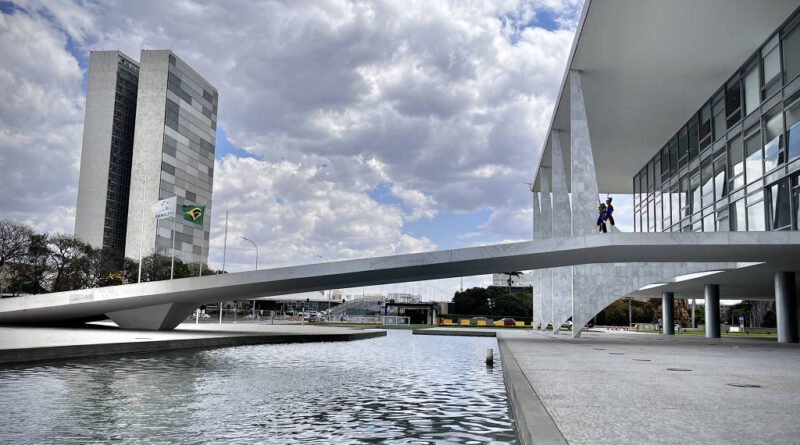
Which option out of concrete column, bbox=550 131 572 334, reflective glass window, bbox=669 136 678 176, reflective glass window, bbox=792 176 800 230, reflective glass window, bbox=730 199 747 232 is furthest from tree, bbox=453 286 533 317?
reflective glass window, bbox=792 176 800 230

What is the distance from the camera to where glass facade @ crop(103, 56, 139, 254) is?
109 m

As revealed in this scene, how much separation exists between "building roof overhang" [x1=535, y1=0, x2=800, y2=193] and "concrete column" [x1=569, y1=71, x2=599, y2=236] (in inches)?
38.4

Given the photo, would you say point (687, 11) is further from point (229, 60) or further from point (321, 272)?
point (229, 60)

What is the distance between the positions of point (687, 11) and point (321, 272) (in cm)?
1462

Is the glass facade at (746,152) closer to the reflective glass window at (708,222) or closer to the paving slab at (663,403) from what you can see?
the reflective glass window at (708,222)

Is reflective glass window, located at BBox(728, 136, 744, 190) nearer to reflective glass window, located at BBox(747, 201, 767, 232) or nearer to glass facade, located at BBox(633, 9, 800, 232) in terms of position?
glass facade, located at BBox(633, 9, 800, 232)

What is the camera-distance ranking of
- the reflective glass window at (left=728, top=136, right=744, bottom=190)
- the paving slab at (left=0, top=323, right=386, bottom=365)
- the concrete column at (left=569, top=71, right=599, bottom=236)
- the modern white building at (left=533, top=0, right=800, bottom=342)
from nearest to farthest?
the paving slab at (left=0, top=323, right=386, bottom=365), the modern white building at (left=533, top=0, right=800, bottom=342), the reflective glass window at (left=728, top=136, right=744, bottom=190), the concrete column at (left=569, top=71, right=599, bottom=236)

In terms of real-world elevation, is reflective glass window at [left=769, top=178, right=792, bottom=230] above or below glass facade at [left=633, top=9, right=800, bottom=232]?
below

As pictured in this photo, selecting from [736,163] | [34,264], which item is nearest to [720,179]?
[736,163]

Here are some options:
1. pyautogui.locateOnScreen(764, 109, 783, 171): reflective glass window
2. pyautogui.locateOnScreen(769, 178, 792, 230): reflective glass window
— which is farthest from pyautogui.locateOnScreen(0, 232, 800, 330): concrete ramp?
pyautogui.locateOnScreen(764, 109, 783, 171): reflective glass window

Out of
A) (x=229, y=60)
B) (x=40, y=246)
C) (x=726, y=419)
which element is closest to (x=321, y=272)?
(x=726, y=419)

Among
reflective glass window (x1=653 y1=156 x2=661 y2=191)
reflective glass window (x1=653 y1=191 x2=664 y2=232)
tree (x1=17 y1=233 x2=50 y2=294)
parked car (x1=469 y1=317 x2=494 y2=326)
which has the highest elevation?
reflective glass window (x1=653 y1=156 x2=661 y2=191)

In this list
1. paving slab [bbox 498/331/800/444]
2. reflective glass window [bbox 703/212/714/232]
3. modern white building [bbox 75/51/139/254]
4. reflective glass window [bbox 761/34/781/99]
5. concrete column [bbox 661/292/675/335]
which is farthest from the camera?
modern white building [bbox 75/51/139/254]

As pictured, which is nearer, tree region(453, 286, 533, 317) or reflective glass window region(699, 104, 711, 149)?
reflective glass window region(699, 104, 711, 149)
